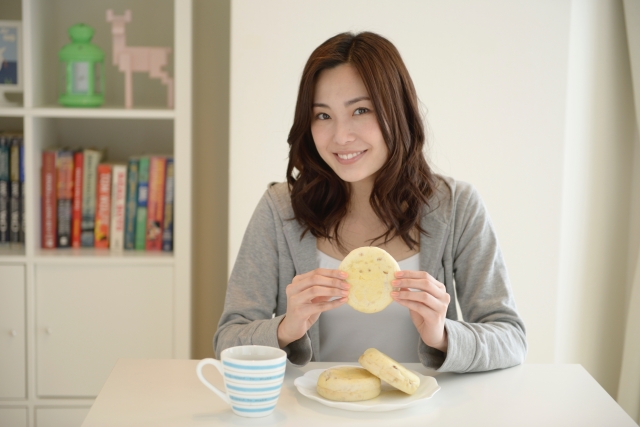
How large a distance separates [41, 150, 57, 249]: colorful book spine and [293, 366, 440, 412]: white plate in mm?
1517

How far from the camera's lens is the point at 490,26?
6.93 ft

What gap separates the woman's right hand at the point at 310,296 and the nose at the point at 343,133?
0.38 meters

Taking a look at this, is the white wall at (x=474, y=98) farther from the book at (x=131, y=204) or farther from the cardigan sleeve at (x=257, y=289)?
the cardigan sleeve at (x=257, y=289)

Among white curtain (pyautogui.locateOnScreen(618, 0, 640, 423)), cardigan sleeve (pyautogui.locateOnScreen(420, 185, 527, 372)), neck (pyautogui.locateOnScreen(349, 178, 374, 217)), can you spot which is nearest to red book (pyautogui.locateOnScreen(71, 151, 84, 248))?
neck (pyautogui.locateOnScreen(349, 178, 374, 217))

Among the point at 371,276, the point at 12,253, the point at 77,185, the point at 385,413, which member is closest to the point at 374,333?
the point at 371,276

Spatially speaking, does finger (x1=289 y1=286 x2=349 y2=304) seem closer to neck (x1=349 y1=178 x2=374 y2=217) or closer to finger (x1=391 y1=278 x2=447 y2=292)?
finger (x1=391 y1=278 x2=447 y2=292)

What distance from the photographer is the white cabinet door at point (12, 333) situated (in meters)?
2.23

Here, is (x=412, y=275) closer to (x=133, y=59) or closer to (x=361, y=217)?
(x=361, y=217)

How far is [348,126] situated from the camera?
1434 millimetres

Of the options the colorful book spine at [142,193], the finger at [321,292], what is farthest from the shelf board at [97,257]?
the finger at [321,292]

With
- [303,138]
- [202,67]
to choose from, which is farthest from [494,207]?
[202,67]

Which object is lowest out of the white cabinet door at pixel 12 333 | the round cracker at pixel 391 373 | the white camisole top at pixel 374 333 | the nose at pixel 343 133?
the white cabinet door at pixel 12 333

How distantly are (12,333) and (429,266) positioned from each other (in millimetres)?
1531

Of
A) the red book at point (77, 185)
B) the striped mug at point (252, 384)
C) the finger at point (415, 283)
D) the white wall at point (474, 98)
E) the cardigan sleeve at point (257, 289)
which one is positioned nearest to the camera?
the striped mug at point (252, 384)
